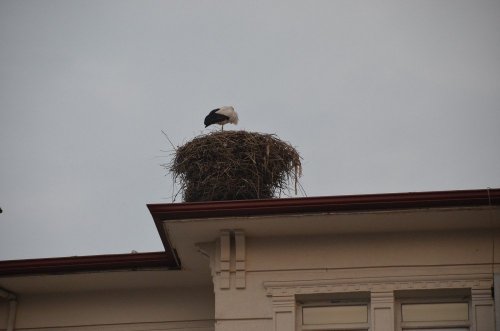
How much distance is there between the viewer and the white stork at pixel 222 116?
21.7 metres

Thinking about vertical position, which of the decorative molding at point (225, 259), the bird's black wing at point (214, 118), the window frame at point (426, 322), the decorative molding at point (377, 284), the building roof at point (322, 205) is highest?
the bird's black wing at point (214, 118)

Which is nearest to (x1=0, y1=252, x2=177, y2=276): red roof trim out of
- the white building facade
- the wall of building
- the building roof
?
the white building facade

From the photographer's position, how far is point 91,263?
16188 millimetres

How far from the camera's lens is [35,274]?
1642 cm

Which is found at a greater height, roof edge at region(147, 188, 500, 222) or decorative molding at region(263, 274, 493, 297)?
roof edge at region(147, 188, 500, 222)

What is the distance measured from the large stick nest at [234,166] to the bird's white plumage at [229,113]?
3.29 metres

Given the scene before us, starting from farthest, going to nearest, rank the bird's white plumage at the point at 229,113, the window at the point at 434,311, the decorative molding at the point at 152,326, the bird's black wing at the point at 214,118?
the bird's white plumage at the point at 229,113, the bird's black wing at the point at 214,118, the decorative molding at the point at 152,326, the window at the point at 434,311

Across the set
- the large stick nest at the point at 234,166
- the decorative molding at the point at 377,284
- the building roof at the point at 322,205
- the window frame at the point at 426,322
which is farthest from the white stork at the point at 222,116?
the window frame at the point at 426,322

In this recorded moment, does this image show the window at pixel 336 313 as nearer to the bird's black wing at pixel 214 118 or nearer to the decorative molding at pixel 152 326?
the decorative molding at pixel 152 326

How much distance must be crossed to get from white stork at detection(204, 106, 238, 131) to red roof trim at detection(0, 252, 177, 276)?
570 cm

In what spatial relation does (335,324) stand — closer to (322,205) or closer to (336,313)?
(336,313)

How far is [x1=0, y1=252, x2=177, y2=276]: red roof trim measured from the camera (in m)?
16.2

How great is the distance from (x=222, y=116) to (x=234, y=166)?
14.2ft

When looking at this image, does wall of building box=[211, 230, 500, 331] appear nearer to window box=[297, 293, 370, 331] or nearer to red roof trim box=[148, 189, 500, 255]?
window box=[297, 293, 370, 331]
